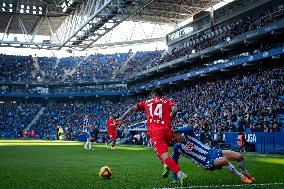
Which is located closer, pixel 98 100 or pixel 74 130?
pixel 74 130

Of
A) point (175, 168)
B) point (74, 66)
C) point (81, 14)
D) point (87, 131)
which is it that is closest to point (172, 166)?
point (175, 168)

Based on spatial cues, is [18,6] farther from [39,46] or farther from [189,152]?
[189,152]

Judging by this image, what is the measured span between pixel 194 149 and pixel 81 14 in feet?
118

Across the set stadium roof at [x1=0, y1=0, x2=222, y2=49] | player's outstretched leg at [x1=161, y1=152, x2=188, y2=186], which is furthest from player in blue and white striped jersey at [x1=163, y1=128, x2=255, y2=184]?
stadium roof at [x1=0, y1=0, x2=222, y2=49]

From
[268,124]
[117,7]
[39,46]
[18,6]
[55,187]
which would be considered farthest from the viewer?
[39,46]

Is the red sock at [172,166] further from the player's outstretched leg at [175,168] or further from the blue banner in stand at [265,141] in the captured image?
the blue banner in stand at [265,141]

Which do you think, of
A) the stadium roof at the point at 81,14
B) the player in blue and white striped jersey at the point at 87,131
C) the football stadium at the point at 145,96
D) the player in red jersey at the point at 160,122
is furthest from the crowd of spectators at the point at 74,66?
the player in red jersey at the point at 160,122

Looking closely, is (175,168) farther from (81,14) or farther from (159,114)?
(81,14)

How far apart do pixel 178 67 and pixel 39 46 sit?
63.6 feet

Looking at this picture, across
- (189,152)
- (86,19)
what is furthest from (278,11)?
(189,152)

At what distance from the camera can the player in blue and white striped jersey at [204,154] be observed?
25.5ft

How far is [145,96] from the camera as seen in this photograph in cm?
6288

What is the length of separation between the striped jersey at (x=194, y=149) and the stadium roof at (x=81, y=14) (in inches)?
1100

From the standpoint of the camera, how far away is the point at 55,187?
783cm
